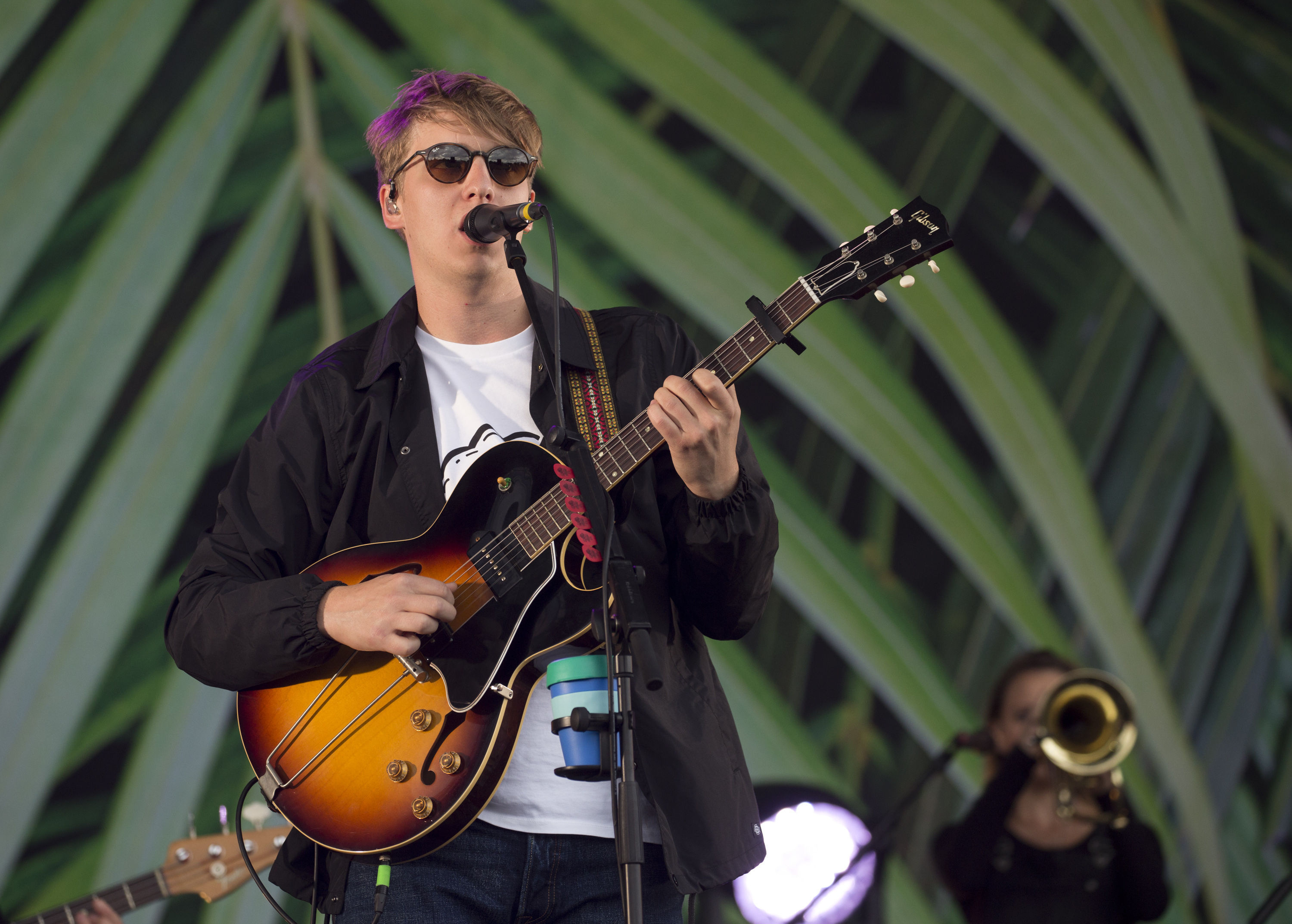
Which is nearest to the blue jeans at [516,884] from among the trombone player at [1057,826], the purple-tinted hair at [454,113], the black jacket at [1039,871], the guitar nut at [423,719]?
the guitar nut at [423,719]

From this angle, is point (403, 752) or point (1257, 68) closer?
point (403, 752)

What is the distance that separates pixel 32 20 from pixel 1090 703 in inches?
149

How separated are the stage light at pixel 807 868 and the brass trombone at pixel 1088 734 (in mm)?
644

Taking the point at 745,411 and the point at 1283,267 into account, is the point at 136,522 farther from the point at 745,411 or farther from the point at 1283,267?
the point at 1283,267

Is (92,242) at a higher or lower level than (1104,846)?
higher

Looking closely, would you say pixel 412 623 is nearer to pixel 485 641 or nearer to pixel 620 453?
pixel 485 641

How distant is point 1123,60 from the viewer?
4121mm

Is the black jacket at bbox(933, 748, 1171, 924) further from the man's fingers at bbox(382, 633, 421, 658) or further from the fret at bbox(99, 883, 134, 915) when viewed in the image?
the man's fingers at bbox(382, 633, 421, 658)

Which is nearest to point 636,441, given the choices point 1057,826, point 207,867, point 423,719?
point 423,719

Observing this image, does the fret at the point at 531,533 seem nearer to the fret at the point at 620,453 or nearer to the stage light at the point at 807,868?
the fret at the point at 620,453

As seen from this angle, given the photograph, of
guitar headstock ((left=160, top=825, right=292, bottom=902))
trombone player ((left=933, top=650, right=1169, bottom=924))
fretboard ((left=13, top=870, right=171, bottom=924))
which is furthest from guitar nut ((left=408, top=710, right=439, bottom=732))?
trombone player ((left=933, top=650, right=1169, bottom=924))

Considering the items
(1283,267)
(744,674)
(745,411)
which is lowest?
(744,674)

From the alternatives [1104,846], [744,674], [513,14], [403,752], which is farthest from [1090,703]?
[513,14]

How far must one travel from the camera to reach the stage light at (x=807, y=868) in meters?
3.20
